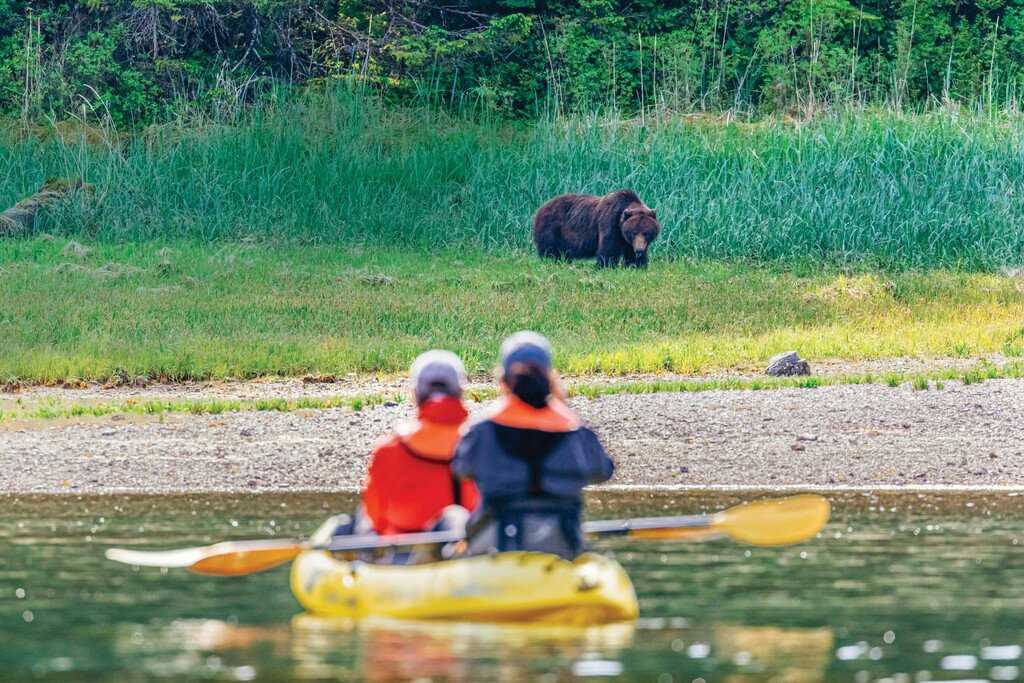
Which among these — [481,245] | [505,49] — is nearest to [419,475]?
[481,245]

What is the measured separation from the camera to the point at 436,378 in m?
8.78

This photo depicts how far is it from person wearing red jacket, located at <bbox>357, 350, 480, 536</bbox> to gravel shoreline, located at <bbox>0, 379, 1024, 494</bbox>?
4.54 metres

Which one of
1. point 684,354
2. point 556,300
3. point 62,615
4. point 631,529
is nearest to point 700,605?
point 631,529

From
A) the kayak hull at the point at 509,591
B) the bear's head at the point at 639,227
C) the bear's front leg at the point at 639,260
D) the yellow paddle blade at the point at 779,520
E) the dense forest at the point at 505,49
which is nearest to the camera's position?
the kayak hull at the point at 509,591

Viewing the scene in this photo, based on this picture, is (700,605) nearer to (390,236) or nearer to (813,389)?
(813,389)

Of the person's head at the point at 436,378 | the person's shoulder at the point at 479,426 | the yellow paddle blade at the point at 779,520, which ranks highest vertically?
the person's head at the point at 436,378

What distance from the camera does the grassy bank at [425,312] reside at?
57.8 ft

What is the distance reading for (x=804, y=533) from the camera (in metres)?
9.50

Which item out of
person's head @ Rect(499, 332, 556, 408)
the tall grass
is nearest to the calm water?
person's head @ Rect(499, 332, 556, 408)

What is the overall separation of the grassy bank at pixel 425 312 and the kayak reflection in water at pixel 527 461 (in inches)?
337

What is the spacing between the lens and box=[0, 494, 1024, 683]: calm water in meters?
7.70

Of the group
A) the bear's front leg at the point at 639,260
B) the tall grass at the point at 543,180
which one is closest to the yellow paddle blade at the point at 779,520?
the bear's front leg at the point at 639,260

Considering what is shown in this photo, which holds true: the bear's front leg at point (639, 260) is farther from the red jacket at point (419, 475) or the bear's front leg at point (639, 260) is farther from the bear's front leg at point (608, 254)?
the red jacket at point (419, 475)

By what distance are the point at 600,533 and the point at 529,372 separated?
1.23 meters
